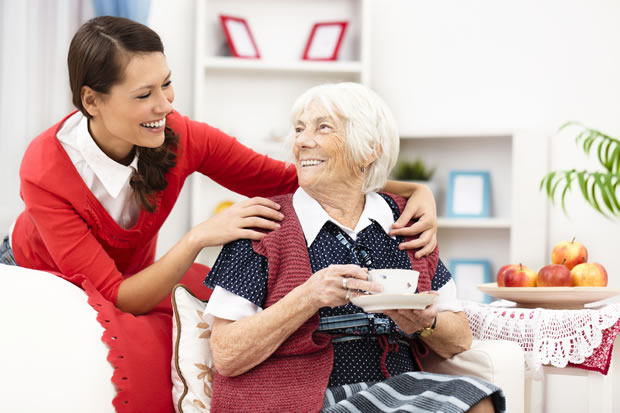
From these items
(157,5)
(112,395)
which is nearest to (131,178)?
(112,395)

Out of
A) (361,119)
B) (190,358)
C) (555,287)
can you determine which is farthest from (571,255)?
(190,358)

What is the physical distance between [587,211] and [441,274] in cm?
205

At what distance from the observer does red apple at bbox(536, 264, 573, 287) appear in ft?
7.12

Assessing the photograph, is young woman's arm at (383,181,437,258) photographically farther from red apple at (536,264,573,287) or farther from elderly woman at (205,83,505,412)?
A: red apple at (536,264,573,287)

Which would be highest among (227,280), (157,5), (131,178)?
(157,5)

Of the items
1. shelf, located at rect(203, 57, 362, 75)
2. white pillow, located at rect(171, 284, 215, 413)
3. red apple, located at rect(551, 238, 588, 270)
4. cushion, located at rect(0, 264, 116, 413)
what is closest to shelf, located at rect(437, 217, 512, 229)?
shelf, located at rect(203, 57, 362, 75)

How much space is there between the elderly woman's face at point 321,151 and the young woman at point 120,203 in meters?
0.13

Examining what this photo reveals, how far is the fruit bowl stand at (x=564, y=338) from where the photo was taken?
6.28 ft

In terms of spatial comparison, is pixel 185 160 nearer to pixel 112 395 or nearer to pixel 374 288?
pixel 112 395

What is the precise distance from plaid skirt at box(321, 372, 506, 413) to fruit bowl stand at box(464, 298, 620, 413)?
1.76 feet

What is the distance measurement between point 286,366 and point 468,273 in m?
2.25

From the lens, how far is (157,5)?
3.71 metres

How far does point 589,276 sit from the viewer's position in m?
2.20

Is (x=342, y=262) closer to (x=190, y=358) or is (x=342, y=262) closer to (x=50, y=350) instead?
(x=190, y=358)
